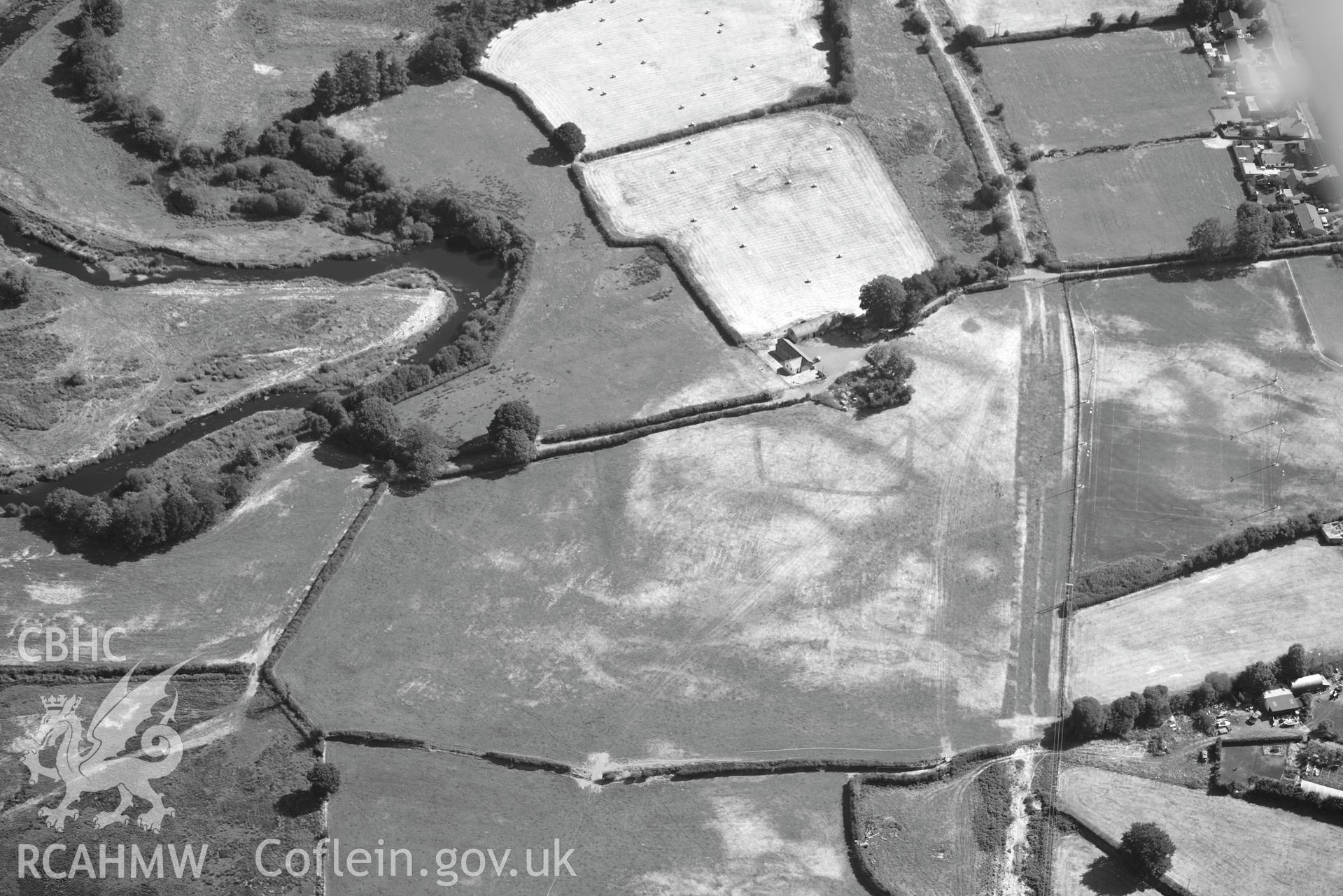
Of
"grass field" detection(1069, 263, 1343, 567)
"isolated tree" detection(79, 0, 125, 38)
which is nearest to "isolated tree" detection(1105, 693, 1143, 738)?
"grass field" detection(1069, 263, 1343, 567)

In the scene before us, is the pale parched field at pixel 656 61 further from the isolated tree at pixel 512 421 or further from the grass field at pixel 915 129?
the isolated tree at pixel 512 421

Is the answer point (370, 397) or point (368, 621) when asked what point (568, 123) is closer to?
point (370, 397)

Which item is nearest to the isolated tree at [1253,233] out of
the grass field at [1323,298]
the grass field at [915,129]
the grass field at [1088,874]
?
the grass field at [1323,298]

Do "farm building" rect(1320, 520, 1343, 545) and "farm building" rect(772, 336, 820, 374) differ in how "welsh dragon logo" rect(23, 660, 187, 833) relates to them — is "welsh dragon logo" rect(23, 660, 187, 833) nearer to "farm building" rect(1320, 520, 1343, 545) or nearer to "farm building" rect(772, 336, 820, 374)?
"farm building" rect(772, 336, 820, 374)

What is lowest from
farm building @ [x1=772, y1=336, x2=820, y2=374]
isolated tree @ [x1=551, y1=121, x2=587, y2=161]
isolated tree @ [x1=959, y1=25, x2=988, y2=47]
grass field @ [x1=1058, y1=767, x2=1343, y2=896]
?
grass field @ [x1=1058, y1=767, x2=1343, y2=896]

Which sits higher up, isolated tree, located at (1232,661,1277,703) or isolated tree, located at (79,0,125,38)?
isolated tree, located at (79,0,125,38)

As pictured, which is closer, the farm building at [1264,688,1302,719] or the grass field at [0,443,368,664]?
the farm building at [1264,688,1302,719]
